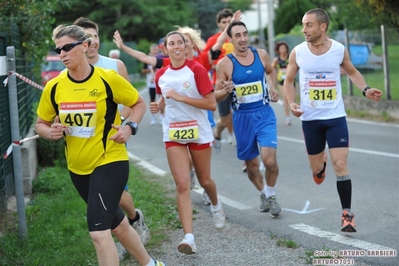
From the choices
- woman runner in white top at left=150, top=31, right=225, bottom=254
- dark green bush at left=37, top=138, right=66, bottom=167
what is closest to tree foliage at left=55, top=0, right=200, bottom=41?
dark green bush at left=37, top=138, right=66, bottom=167

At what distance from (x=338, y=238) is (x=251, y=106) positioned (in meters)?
1.98

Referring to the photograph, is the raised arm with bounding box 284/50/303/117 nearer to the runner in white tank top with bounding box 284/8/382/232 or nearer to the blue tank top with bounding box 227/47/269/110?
the runner in white tank top with bounding box 284/8/382/232

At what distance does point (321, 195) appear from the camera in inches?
344

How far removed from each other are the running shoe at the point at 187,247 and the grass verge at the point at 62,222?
1.14 feet

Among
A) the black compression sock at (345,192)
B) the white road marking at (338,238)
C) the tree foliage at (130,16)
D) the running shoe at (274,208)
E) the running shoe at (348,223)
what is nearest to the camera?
the white road marking at (338,238)

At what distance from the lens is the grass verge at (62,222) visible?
20.8ft

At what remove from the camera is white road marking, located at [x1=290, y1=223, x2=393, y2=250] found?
6195mm

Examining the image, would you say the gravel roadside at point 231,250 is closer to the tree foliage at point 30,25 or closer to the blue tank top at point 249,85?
the blue tank top at point 249,85

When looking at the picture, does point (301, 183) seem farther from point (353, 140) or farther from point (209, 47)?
point (353, 140)

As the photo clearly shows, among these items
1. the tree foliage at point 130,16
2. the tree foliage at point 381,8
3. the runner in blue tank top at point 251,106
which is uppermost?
the tree foliage at point 130,16

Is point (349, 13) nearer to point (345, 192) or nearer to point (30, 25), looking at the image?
point (30, 25)

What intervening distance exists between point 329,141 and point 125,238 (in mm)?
2692

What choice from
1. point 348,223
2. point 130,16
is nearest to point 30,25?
point 348,223

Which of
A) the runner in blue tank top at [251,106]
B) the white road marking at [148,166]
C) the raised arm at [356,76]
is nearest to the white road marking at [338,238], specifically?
the runner in blue tank top at [251,106]
